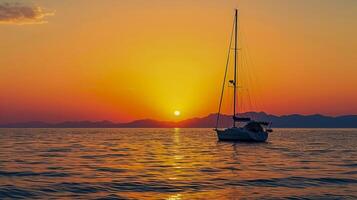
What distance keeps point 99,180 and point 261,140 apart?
5741 centimetres

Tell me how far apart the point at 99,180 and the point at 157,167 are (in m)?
9.83

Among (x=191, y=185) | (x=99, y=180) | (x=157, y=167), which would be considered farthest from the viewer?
(x=157, y=167)

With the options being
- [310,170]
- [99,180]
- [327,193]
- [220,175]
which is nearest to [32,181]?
[99,180]

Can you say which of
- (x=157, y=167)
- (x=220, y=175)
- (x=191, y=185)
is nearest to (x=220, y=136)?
(x=157, y=167)

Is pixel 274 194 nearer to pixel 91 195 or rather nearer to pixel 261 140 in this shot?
pixel 91 195

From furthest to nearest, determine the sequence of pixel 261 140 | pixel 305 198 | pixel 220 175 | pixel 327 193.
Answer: pixel 261 140
pixel 220 175
pixel 327 193
pixel 305 198

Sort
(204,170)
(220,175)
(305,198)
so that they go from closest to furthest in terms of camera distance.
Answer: (305,198) < (220,175) < (204,170)

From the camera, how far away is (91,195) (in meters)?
24.5

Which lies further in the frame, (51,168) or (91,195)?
(51,168)

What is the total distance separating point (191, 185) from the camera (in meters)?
27.9

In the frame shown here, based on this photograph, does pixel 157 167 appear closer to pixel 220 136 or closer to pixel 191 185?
pixel 191 185

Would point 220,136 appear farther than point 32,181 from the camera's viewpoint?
Yes

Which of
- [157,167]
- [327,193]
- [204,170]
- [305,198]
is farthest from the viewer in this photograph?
[157,167]

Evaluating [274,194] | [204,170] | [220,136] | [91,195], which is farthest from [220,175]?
[220,136]
